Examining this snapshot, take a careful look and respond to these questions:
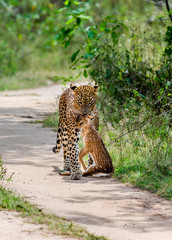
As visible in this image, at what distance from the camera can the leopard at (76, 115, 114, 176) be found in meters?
7.27

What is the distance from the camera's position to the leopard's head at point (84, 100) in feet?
23.7

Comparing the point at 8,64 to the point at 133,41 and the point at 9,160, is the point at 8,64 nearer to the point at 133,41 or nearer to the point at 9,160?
the point at 133,41

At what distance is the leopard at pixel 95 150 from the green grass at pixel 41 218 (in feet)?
5.68

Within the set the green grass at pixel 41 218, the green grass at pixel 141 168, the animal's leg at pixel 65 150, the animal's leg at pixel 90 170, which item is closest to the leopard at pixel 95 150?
the animal's leg at pixel 90 170

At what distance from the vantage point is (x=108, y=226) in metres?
5.21

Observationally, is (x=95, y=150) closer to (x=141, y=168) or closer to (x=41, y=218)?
(x=141, y=168)

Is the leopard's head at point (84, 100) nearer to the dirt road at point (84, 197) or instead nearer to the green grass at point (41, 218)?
the dirt road at point (84, 197)

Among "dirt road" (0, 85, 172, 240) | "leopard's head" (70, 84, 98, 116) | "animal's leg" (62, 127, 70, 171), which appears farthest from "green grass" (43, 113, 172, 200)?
"leopard's head" (70, 84, 98, 116)

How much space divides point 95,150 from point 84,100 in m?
0.73

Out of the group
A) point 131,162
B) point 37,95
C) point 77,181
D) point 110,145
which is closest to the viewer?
point 77,181

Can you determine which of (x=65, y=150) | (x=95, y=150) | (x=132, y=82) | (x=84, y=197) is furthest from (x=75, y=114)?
(x=132, y=82)

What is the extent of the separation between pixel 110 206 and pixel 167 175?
150 centimetres

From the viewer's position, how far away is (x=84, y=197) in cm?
625

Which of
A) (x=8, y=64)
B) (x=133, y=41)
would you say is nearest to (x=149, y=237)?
(x=133, y=41)
